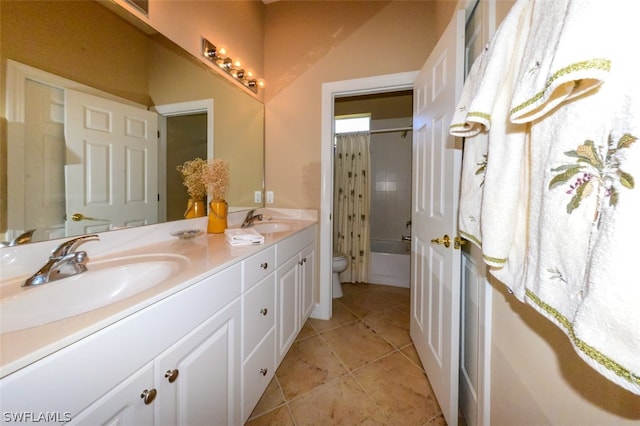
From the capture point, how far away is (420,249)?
155 centimetres

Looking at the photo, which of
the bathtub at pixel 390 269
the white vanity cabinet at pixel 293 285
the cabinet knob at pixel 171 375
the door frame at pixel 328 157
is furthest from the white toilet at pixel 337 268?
the cabinet knob at pixel 171 375

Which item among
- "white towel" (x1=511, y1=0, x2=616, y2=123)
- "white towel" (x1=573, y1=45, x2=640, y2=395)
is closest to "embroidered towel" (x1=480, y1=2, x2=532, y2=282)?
"white towel" (x1=511, y1=0, x2=616, y2=123)

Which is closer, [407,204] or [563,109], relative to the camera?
[563,109]

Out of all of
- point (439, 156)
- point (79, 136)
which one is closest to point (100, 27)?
point (79, 136)

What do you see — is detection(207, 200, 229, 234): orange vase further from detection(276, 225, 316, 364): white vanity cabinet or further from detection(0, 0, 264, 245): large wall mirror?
detection(276, 225, 316, 364): white vanity cabinet

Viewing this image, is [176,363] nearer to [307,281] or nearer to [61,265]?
[61,265]

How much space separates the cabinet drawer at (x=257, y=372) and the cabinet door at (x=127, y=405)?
0.46 m

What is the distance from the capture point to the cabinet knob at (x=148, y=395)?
613mm

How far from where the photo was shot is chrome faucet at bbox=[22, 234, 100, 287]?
69 cm

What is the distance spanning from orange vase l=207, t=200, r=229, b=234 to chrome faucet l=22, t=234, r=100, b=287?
2.16 feet

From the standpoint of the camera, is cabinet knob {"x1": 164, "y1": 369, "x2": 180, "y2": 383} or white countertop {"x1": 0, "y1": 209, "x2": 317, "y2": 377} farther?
cabinet knob {"x1": 164, "y1": 369, "x2": 180, "y2": 383}

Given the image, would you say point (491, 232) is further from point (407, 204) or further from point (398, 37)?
point (407, 204)

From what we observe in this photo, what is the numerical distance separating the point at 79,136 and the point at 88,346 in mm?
847

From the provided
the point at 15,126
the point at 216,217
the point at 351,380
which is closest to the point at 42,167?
the point at 15,126
